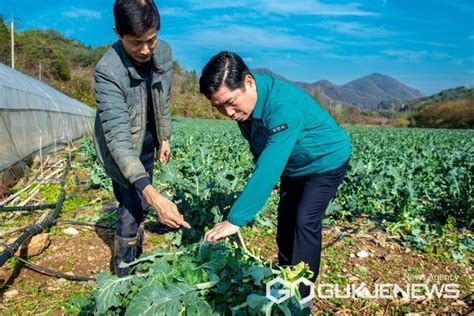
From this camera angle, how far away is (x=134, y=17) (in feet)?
7.61

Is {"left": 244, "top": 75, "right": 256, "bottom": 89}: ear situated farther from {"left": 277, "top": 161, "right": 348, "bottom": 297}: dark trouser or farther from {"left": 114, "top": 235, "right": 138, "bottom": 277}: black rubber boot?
{"left": 114, "top": 235, "right": 138, "bottom": 277}: black rubber boot

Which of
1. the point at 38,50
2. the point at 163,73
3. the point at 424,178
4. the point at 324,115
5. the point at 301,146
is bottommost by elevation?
the point at 424,178

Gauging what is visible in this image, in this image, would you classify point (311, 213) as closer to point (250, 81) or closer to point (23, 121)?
point (250, 81)

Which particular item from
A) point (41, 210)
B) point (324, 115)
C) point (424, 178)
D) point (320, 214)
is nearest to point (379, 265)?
point (320, 214)

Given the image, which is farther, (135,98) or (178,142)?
(178,142)

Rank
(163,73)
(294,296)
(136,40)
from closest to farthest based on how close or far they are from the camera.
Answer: (294,296), (136,40), (163,73)

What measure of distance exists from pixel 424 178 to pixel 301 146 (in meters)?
5.05

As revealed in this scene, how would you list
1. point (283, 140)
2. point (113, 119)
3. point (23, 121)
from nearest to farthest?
point (283, 140) → point (113, 119) → point (23, 121)

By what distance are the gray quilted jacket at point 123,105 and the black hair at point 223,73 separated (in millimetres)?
658

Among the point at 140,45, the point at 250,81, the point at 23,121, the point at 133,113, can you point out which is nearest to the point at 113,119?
the point at 133,113

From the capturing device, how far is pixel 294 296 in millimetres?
1865

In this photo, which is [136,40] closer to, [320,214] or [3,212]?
[320,214]

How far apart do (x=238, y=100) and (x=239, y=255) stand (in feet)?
2.72

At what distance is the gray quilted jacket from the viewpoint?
257 centimetres
